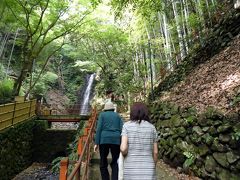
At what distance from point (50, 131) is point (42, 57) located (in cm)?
1051

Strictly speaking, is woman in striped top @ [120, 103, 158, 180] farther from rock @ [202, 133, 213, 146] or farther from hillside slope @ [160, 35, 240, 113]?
hillside slope @ [160, 35, 240, 113]

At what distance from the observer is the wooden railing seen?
388 inches

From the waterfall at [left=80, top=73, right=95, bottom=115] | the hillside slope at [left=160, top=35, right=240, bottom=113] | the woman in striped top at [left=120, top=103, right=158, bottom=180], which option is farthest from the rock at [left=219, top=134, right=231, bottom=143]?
the waterfall at [left=80, top=73, right=95, bottom=115]

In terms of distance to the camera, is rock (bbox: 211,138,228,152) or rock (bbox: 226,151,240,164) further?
→ rock (bbox: 211,138,228,152)

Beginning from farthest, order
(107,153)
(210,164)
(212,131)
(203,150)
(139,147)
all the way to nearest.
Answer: (203,150) → (212,131) → (210,164) → (107,153) → (139,147)

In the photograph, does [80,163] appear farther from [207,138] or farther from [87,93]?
[87,93]

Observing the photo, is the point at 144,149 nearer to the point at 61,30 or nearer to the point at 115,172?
the point at 115,172

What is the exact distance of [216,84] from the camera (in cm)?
698

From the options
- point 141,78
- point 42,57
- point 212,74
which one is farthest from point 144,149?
point 42,57

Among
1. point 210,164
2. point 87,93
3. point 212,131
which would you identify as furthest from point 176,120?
point 87,93

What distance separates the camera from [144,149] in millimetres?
2783

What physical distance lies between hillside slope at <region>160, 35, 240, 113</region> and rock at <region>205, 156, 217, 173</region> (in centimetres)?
88

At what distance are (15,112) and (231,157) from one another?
357 inches

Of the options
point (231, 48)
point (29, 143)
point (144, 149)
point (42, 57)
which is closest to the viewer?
point (144, 149)
